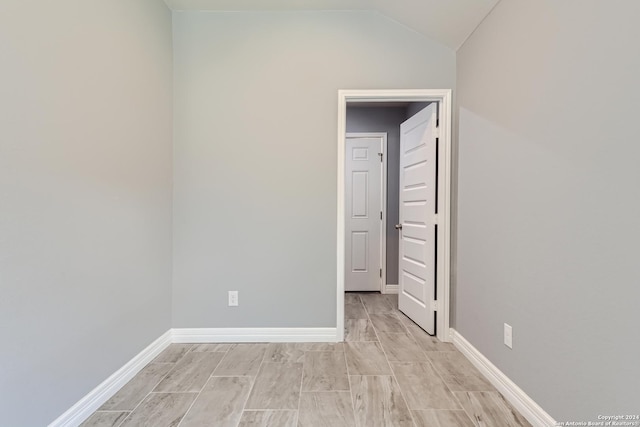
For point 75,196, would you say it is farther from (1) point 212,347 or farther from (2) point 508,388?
(2) point 508,388

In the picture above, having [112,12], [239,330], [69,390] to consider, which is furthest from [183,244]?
[112,12]

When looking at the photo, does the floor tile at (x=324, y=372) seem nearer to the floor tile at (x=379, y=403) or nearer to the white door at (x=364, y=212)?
the floor tile at (x=379, y=403)

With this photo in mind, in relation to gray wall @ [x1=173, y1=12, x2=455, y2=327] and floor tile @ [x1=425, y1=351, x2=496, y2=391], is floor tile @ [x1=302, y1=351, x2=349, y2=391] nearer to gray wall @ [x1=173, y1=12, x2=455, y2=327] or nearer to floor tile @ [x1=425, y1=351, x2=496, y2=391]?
gray wall @ [x1=173, y1=12, x2=455, y2=327]

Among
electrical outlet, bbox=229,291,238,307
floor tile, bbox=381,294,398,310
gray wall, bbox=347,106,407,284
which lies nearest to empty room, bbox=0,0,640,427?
electrical outlet, bbox=229,291,238,307

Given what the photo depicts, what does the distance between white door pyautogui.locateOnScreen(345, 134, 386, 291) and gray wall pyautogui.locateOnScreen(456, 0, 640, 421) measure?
174 cm

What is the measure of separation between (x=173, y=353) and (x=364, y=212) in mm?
2585

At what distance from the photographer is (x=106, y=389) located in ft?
5.00

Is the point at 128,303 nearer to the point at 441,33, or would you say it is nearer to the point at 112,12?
the point at 112,12

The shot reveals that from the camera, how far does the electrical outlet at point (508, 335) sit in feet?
5.07

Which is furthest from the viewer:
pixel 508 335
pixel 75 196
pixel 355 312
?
pixel 355 312

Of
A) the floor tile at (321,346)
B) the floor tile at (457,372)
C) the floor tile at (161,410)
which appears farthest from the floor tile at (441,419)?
the floor tile at (161,410)

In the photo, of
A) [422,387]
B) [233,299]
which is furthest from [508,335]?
[233,299]

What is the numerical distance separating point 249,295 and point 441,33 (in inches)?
102

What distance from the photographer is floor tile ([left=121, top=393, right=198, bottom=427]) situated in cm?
137
